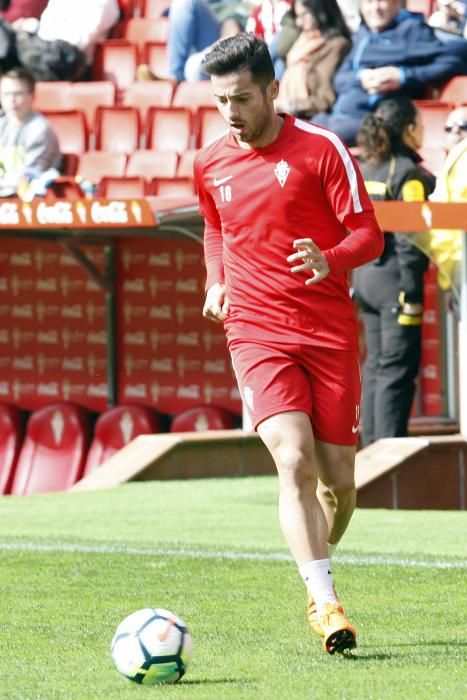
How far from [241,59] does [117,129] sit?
1035cm

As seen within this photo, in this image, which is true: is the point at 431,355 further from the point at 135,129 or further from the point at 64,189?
the point at 135,129

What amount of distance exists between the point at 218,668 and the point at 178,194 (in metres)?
8.97

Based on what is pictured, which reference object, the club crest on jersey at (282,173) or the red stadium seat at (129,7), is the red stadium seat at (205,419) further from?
the club crest on jersey at (282,173)

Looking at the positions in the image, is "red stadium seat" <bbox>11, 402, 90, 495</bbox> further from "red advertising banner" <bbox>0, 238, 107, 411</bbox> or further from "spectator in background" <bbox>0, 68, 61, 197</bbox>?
"spectator in background" <bbox>0, 68, 61, 197</bbox>

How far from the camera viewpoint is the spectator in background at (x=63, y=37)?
16.2 metres

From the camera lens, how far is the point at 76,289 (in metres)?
16.0

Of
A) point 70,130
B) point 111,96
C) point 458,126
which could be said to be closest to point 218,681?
point 458,126

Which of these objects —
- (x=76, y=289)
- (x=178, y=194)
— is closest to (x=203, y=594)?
(x=178, y=194)

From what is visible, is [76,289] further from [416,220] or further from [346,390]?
[346,390]

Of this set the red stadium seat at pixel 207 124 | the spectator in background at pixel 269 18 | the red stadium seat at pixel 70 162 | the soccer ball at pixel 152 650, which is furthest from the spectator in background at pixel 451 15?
the soccer ball at pixel 152 650

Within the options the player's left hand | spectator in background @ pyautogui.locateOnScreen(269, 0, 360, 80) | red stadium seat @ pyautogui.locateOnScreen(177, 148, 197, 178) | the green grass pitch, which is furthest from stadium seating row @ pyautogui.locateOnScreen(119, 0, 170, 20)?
the player's left hand

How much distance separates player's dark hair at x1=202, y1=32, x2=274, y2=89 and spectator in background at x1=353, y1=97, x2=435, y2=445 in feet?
18.3

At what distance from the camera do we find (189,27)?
603 inches

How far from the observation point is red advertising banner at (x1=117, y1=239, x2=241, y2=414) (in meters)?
15.2
